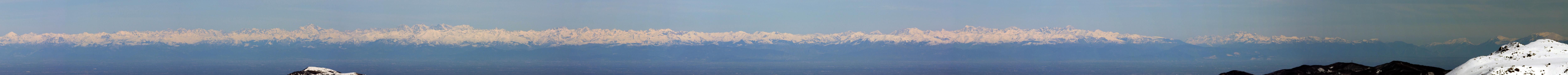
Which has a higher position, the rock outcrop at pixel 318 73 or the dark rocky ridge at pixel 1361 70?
the dark rocky ridge at pixel 1361 70

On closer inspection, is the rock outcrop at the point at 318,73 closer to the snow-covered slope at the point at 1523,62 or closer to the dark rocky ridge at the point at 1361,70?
the dark rocky ridge at the point at 1361,70

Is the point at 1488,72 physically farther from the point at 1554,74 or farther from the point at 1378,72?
the point at 1378,72

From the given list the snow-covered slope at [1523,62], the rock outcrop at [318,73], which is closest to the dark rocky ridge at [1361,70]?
the snow-covered slope at [1523,62]

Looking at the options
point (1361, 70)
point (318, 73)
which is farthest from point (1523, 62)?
point (318, 73)

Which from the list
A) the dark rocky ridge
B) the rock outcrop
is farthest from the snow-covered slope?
the rock outcrop

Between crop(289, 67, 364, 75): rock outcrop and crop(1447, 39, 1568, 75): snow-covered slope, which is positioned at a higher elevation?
crop(1447, 39, 1568, 75): snow-covered slope

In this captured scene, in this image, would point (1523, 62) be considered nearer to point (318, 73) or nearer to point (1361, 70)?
point (1361, 70)

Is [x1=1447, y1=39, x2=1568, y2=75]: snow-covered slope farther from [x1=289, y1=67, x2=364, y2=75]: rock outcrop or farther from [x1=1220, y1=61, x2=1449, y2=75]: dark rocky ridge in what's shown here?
[x1=289, y1=67, x2=364, y2=75]: rock outcrop
